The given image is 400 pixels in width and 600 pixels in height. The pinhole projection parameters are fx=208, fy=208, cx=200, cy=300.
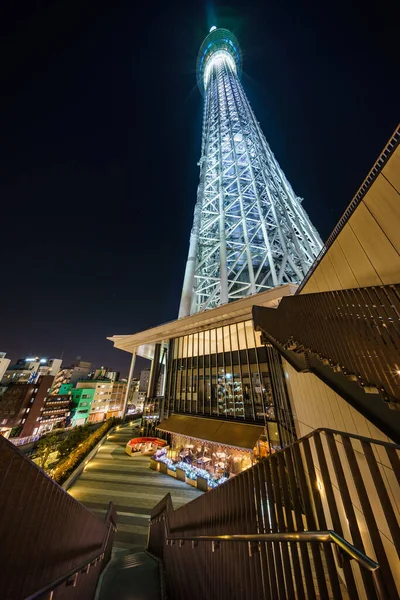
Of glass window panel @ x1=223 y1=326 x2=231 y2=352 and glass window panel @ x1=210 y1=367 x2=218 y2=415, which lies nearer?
glass window panel @ x1=210 y1=367 x2=218 y2=415

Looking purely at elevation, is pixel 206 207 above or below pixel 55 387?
above

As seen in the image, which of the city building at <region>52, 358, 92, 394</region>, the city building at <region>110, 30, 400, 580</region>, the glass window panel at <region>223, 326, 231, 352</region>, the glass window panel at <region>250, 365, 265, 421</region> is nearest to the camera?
the city building at <region>110, 30, 400, 580</region>

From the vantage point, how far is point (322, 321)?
14.1 feet

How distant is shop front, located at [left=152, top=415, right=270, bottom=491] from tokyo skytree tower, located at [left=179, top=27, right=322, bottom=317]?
348 inches

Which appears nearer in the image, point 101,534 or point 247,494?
point 247,494

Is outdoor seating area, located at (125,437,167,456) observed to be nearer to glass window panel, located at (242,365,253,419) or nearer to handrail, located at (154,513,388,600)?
glass window panel, located at (242,365,253,419)

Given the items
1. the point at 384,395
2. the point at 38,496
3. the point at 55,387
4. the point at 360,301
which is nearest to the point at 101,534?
the point at 38,496

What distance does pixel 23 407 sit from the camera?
42.1 meters

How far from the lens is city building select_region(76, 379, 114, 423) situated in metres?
59.4

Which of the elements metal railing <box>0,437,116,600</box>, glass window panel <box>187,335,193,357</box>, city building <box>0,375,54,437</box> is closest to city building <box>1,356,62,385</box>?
city building <box>0,375,54,437</box>

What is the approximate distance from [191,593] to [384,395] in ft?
14.4

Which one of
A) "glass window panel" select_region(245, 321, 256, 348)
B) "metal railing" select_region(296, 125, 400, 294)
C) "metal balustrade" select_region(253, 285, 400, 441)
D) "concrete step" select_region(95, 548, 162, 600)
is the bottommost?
"concrete step" select_region(95, 548, 162, 600)

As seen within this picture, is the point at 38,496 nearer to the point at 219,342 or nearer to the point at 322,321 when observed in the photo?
the point at 322,321

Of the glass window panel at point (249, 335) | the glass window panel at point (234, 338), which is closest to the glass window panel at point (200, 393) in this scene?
the glass window panel at point (234, 338)
